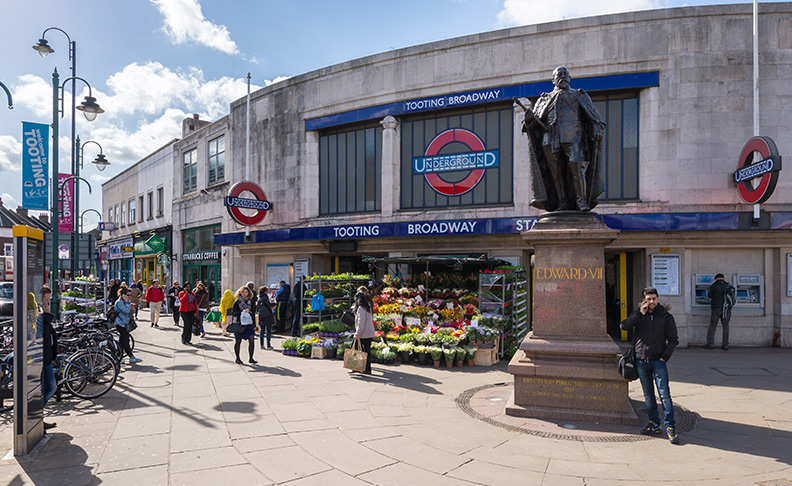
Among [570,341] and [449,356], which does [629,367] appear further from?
[449,356]

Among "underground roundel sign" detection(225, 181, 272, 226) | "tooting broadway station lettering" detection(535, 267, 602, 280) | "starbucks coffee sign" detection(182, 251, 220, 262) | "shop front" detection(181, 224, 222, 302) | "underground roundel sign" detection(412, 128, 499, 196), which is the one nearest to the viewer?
"tooting broadway station lettering" detection(535, 267, 602, 280)

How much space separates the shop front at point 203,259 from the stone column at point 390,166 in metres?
10.1

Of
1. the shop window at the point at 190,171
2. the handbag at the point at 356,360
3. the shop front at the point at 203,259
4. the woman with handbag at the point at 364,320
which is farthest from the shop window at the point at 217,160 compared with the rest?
the handbag at the point at 356,360

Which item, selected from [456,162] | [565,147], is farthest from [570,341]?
[456,162]

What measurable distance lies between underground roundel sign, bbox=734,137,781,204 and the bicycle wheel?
Result: 573 inches

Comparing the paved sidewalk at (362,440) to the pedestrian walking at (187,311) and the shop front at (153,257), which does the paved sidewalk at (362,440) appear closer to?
the pedestrian walking at (187,311)

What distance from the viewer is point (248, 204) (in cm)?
1864

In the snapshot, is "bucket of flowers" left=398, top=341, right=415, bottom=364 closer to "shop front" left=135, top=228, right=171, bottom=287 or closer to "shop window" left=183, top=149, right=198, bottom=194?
"shop window" left=183, top=149, right=198, bottom=194

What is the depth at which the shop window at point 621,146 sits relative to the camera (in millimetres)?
14141

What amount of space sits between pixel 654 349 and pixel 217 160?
21345 mm

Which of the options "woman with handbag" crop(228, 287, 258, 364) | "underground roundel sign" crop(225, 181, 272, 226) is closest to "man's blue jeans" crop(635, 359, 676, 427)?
"woman with handbag" crop(228, 287, 258, 364)

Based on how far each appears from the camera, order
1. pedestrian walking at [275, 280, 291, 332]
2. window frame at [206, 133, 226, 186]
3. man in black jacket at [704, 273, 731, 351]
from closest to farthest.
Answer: man in black jacket at [704, 273, 731, 351] → pedestrian walking at [275, 280, 291, 332] → window frame at [206, 133, 226, 186]

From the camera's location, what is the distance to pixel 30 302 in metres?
5.76

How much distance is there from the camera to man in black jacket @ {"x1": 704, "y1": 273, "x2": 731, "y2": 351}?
1255cm
